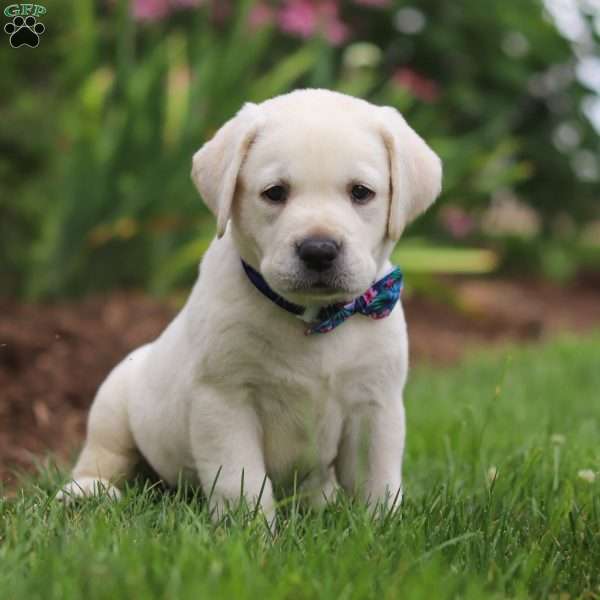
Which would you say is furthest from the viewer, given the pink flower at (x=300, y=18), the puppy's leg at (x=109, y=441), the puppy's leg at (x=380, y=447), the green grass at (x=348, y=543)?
the pink flower at (x=300, y=18)

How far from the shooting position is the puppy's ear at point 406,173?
273 cm

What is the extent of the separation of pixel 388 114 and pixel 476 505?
1042mm

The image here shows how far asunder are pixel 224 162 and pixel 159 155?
132 inches

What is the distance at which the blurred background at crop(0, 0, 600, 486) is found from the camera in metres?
5.28

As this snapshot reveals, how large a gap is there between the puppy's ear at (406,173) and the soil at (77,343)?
1353 millimetres

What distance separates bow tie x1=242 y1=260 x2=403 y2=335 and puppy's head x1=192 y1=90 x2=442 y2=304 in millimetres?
44

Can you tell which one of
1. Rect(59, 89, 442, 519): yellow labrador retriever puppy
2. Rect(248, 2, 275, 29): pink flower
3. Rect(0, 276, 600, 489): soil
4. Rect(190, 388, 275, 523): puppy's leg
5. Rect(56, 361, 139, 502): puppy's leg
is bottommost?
Rect(0, 276, 600, 489): soil

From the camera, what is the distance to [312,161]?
2602 millimetres

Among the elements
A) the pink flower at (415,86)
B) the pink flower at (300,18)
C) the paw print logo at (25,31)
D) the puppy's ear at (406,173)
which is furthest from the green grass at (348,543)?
the pink flower at (415,86)

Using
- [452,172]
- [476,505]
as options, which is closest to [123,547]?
[476,505]

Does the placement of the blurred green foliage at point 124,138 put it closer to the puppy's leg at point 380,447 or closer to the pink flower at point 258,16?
the pink flower at point 258,16

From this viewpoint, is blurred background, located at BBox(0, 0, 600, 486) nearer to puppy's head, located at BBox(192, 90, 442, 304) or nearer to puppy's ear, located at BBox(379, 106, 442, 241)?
puppy's head, located at BBox(192, 90, 442, 304)

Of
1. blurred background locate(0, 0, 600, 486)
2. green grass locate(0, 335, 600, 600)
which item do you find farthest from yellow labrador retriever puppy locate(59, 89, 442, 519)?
blurred background locate(0, 0, 600, 486)

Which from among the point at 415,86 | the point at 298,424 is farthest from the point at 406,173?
the point at 415,86
